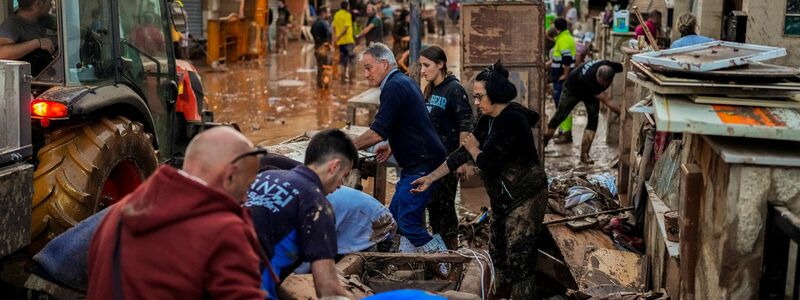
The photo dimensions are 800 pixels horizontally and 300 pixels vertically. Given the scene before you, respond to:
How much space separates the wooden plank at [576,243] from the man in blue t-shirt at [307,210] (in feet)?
9.92

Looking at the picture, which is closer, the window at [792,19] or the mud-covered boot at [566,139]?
the window at [792,19]

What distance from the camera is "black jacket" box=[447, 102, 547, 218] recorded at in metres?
6.62

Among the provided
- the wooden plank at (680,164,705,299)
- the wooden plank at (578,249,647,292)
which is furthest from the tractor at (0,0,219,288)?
the wooden plank at (680,164,705,299)

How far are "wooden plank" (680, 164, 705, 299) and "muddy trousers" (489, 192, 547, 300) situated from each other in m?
1.92

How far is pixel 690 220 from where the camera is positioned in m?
4.88

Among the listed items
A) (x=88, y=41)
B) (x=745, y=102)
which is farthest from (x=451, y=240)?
(x=745, y=102)

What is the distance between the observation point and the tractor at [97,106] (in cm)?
605

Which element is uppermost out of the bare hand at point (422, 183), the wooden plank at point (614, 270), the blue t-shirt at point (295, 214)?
the blue t-shirt at point (295, 214)

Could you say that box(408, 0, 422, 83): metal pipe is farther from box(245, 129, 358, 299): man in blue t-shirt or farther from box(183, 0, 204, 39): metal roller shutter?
box(183, 0, 204, 39): metal roller shutter

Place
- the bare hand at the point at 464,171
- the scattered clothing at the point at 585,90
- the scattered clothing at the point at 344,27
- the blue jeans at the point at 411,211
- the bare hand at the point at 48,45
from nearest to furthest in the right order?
the bare hand at the point at 48,45, the blue jeans at the point at 411,211, the bare hand at the point at 464,171, the scattered clothing at the point at 585,90, the scattered clothing at the point at 344,27

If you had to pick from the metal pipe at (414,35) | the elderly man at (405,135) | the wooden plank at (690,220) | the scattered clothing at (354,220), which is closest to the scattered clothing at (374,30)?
the metal pipe at (414,35)

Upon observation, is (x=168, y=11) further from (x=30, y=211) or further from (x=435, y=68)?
(x=30, y=211)

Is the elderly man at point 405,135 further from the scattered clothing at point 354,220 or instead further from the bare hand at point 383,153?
the scattered clothing at point 354,220

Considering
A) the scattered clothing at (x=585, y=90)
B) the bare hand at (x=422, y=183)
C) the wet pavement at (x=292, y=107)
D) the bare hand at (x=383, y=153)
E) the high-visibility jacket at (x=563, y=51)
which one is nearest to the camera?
the bare hand at (x=422, y=183)
